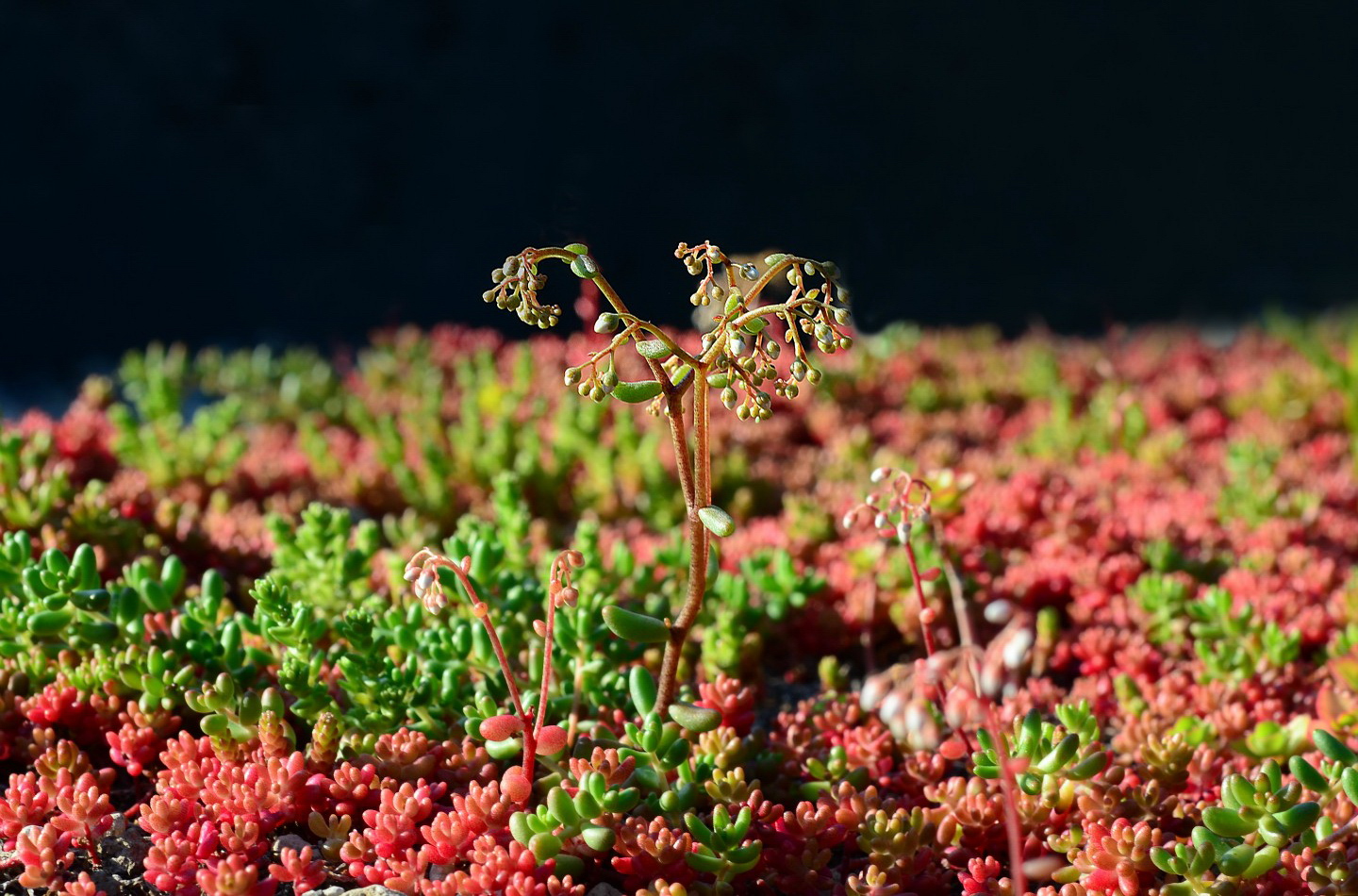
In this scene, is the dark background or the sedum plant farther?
the dark background

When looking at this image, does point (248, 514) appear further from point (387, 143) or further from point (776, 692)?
point (387, 143)

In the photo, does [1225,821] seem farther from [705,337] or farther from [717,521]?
[705,337]

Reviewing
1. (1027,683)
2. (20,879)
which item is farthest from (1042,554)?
(20,879)

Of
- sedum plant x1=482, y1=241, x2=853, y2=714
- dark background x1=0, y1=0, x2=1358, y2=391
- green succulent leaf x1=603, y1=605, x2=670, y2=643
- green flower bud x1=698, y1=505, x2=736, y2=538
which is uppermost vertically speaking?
dark background x1=0, y1=0, x2=1358, y2=391

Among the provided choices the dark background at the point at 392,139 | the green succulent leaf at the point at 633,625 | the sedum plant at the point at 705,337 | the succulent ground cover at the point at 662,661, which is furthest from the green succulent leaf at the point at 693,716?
the dark background at the point at 392,139

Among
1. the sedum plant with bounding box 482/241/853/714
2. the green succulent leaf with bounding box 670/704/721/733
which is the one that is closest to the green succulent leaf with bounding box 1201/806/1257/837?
the green succulent leaf with bounding box 670/704/721/733

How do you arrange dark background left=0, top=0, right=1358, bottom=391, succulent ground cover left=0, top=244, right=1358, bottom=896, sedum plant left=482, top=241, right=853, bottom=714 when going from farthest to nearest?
dark background left=0, top=0, right=1358, bottom=391 → succulent ground cover left=0, top=244, right=1358, bottom=896 → sedum plant left=482, top=241, right=853, bottom=714

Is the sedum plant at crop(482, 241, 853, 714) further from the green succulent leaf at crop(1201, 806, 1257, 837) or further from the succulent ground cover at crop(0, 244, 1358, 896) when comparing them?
the green succulent leaf at crop(1201, 806, 1257, 837)

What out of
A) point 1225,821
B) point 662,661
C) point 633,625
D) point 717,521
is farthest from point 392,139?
point 1225,821
